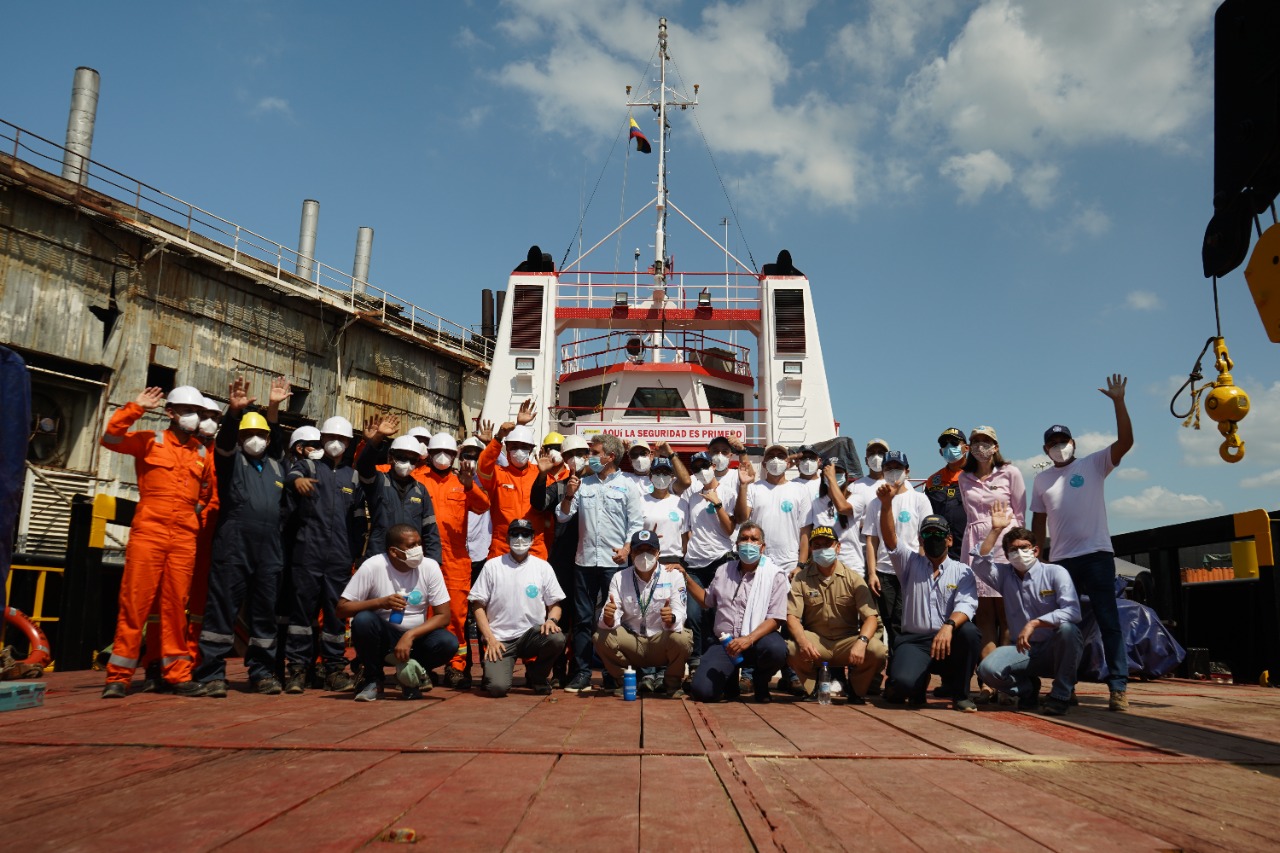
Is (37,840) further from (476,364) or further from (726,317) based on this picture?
(476,364)

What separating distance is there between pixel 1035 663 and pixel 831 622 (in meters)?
1.26

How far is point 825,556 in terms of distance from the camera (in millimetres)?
5699

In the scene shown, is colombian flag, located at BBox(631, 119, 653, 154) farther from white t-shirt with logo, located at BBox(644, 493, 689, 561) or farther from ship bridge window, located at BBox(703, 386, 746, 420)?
white t-shirt with logo, located at BBox(644, 493, 689, 561)

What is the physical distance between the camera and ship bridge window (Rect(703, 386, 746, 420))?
1598cm

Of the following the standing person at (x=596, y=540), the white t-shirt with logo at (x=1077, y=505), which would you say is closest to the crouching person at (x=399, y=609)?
the standing person at (x=596, y=540)

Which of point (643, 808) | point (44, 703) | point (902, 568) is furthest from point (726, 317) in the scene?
point (643, 808)

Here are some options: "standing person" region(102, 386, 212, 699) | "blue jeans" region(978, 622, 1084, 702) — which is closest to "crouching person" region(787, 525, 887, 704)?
"blue jeans" region(978, 622, 1084, 702)

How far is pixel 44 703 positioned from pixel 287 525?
1.68 meters

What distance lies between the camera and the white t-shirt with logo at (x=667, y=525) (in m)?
6.45

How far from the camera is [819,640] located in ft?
18.5

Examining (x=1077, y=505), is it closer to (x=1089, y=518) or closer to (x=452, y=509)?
(x=1089, y=518)

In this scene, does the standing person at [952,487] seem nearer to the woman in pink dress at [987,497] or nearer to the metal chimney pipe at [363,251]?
the woman in pink dress at [987,497]

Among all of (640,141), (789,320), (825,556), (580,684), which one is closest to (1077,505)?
(825,556)

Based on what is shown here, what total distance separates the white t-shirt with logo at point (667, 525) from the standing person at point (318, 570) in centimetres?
222
